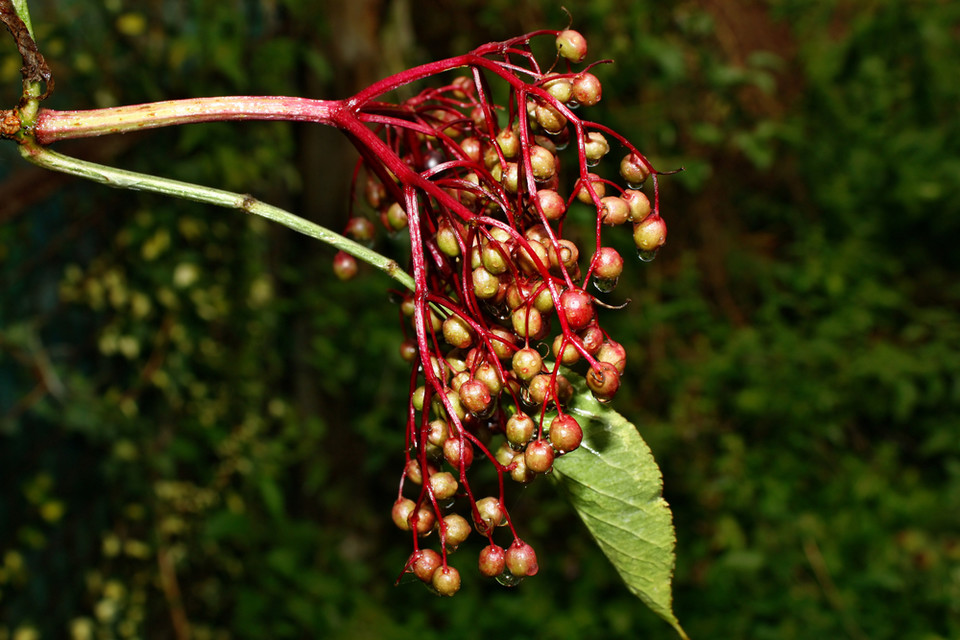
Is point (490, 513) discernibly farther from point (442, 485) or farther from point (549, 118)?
point (549, 118)

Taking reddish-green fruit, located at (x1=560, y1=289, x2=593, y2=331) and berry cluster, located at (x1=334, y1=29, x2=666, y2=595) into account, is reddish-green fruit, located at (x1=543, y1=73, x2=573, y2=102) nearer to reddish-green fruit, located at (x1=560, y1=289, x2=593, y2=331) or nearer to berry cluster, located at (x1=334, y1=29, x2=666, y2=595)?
berry cluster, located at (x1=334, y1=29, x2=666, y2=595)

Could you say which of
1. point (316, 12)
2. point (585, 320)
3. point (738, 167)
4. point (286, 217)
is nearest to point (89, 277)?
point (316, 12)

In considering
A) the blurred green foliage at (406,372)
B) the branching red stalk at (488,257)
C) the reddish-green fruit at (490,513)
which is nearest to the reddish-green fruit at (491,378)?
the branching red stalk at (488,257)

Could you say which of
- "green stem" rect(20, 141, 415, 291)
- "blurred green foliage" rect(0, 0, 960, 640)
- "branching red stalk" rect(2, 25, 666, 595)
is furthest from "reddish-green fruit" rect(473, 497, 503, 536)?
"blurred green foliage" rect(0, 0, 960, 640)

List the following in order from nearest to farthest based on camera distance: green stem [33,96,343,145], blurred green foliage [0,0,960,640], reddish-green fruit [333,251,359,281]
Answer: green stem [33,96,343,145] < reddish-green fruit [333,251,359,281] < blurred green foliage [0,0,960,640]

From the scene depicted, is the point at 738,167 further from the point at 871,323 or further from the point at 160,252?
the point at 160,252

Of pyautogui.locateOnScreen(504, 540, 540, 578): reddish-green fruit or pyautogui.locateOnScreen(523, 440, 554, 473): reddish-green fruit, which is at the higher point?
pyautogui.locateOnScreen(523, 440, 554, 473): reddish-green fruit

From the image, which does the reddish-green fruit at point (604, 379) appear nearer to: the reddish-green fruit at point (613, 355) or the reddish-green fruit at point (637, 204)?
the reddish-green fruit at point (613, 355)
